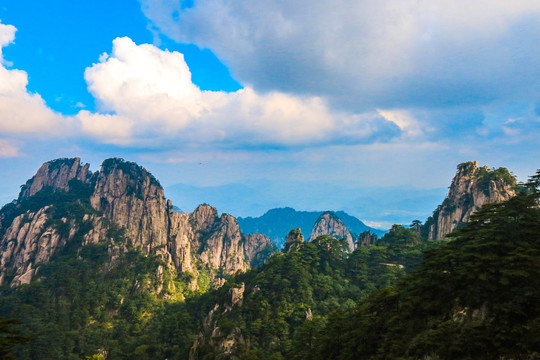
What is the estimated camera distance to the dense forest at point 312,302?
2597 centimetres

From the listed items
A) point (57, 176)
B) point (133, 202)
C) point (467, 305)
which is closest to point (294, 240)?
point (133, 202)

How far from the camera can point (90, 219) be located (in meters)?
156

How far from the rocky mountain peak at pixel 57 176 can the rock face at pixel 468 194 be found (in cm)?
19389

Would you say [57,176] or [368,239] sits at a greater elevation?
[57,176]

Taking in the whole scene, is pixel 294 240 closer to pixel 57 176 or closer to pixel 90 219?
pixel 90 219

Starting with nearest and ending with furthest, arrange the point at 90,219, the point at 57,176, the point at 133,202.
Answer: the point at 90,219, the point at 133,202, the point at 57,176

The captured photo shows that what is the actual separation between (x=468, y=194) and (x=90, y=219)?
16904cm

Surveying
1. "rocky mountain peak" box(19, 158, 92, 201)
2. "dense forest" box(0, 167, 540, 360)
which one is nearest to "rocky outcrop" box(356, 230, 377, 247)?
"dense forest" box(0, 167, 540, 360)

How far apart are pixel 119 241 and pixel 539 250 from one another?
532 feet

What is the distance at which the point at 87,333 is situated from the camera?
10075 cm

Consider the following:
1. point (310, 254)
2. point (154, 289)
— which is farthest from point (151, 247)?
point (310, 254)

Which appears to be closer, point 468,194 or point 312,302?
point 312,302

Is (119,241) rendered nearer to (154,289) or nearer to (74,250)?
(74,250)

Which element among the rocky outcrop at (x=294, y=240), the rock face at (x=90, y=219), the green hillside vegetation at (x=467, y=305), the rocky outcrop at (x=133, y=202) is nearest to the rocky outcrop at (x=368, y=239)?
the rocky outcrop at (x=294, y=240)
